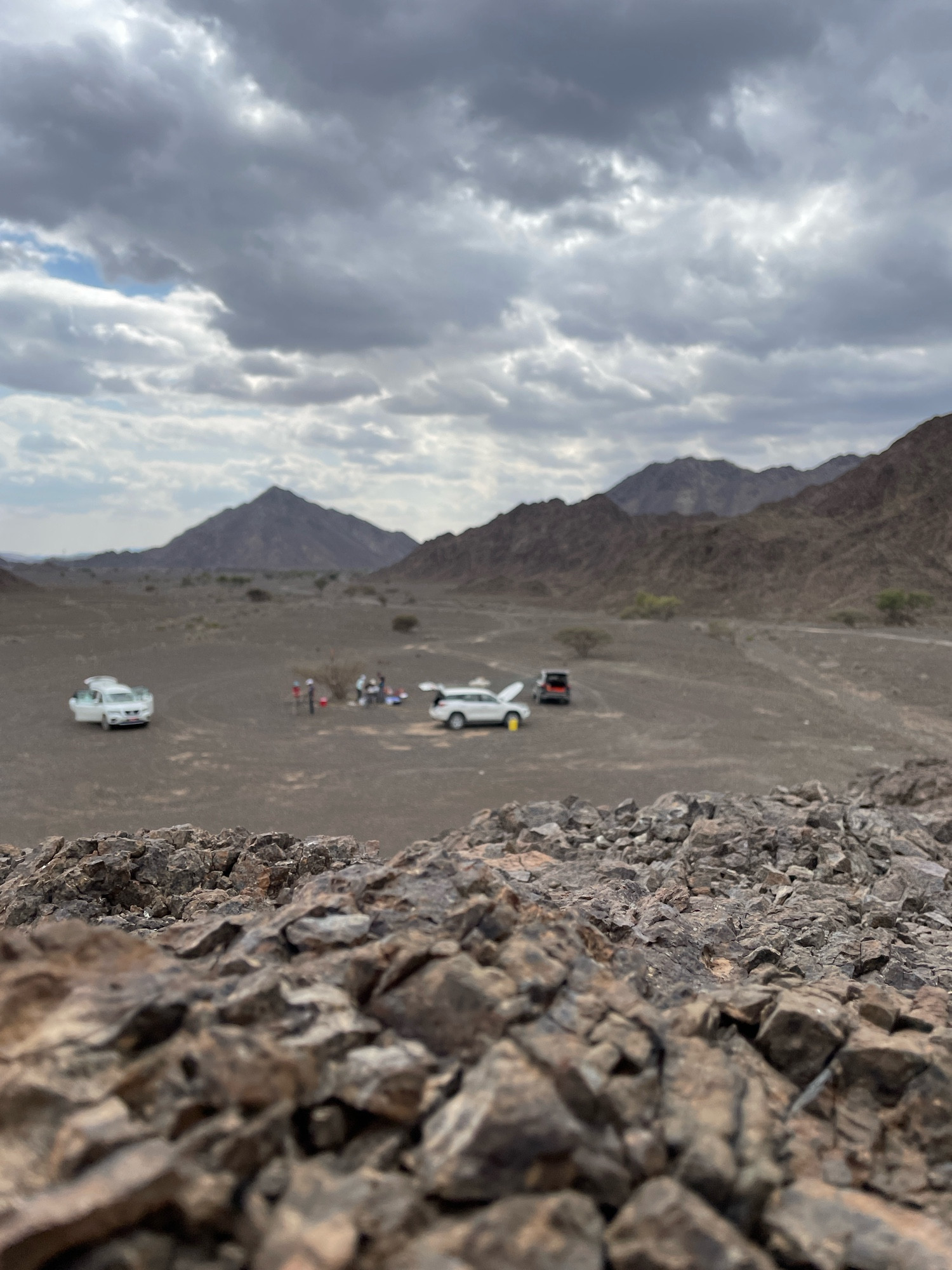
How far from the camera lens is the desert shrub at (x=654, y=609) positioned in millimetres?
75125

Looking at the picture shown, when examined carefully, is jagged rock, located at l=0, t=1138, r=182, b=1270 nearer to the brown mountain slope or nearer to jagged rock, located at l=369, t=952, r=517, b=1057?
jagged rock, located at l=369, t=952, r=517, b=1057

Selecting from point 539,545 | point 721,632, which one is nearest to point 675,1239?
point 721,632

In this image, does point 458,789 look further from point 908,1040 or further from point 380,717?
point 908,1040

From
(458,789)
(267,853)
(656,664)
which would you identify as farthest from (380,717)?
(656,664)

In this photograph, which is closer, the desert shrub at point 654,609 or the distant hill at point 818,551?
the desert shrub at point 654,609

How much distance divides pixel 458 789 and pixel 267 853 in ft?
29.1

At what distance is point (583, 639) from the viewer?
44.6 m

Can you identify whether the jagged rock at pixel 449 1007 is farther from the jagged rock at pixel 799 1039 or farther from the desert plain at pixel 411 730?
the desert plain at pixel 411 730

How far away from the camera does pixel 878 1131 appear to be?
3479 millimetres

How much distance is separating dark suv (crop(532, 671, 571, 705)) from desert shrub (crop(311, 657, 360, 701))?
750 centimetres

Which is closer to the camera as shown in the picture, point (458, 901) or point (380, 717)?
point (458, 901)

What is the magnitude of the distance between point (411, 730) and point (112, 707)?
932 cm

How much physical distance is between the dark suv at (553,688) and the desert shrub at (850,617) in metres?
51.5

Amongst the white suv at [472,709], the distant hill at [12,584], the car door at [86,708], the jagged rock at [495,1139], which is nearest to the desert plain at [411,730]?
the car door at [86,708]
